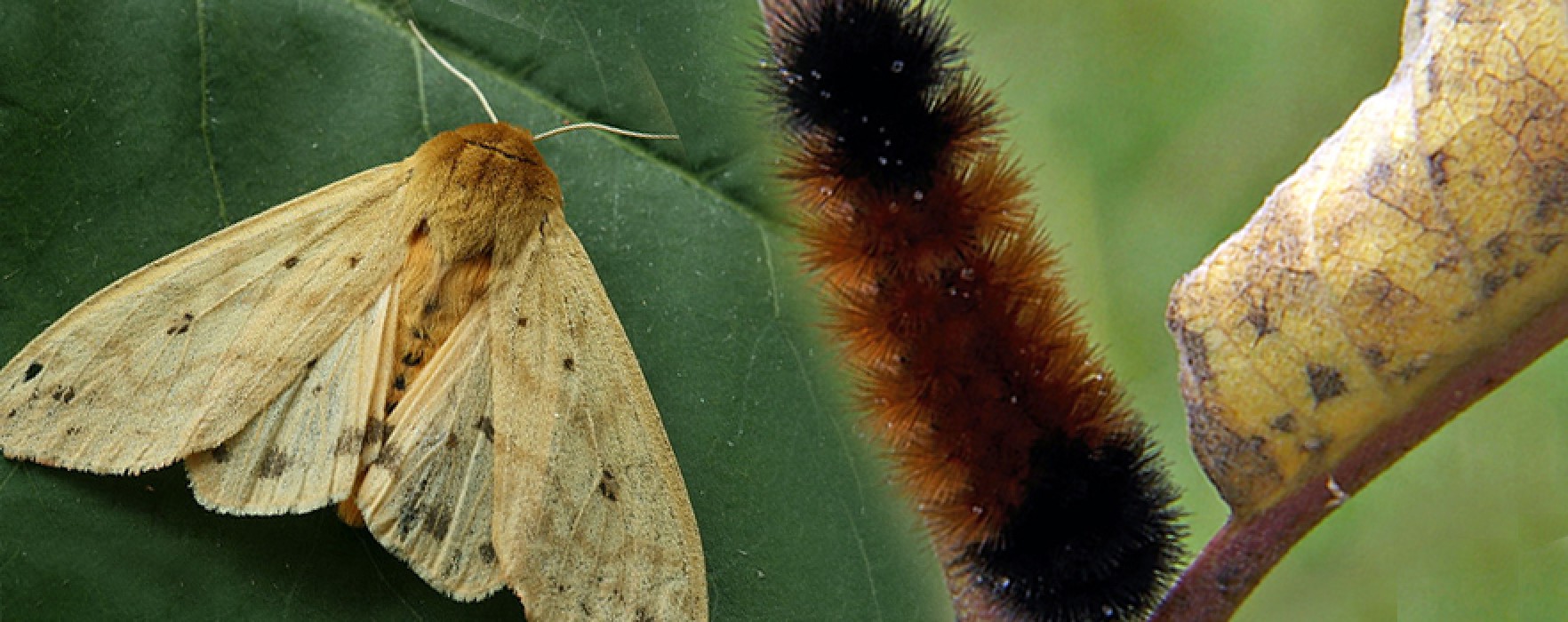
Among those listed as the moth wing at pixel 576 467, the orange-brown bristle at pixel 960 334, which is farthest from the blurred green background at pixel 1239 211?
the moth wing at pixel 576 467

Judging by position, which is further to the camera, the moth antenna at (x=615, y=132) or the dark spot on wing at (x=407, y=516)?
the moth antenna at (x=615, y=132)

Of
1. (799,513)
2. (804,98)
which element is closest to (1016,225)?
(804,98)

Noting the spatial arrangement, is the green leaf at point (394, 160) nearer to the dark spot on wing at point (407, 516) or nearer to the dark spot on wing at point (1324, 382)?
the dark spot on wing at point (407, 516)

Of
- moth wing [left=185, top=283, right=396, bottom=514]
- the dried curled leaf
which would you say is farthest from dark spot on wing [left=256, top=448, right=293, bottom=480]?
the dried curled leaf

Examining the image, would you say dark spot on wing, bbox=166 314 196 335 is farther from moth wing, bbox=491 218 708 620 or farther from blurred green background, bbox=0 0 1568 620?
moth wing, bbox=491 218 708 620

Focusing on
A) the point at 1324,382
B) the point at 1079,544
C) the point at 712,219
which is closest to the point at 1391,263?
the point at 1324,382

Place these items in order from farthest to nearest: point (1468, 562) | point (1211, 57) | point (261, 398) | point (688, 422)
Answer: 1. point (1211, 57)
2. point (1468, 562)
3. point (688, 422)
4. point (261, 398)

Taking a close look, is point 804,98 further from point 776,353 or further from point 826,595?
point 826,595
